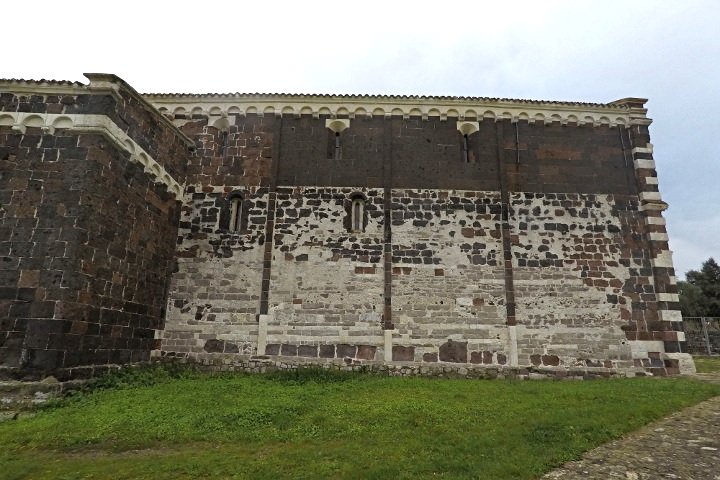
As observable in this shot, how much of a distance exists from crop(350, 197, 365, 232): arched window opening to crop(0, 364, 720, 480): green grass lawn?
443 centimetres

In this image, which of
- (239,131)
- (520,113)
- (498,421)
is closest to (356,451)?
(498,421)

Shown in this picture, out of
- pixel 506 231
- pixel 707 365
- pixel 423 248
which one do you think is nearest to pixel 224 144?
pixel 423 248

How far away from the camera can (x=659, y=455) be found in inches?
229

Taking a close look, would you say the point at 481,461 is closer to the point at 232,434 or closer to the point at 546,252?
the point at 232,434

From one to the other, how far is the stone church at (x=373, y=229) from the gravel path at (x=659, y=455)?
4771mm

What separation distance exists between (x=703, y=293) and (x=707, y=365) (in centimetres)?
2676

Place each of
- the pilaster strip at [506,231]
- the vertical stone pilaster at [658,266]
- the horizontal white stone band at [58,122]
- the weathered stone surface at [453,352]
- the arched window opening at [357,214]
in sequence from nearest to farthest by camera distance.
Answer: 1. the horizontal white stone band at [58,122]
2. the weathered stone surface at [453,352]
3. the vertical stone pilaster at [658,266]
4. the pilaster strip at [506,231]
5. the arched window opening at [357,214]

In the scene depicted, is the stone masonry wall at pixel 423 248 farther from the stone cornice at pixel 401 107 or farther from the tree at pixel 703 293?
the tree at pixel 703 293

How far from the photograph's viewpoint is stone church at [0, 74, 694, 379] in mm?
10750

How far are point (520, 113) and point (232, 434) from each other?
39.7ft

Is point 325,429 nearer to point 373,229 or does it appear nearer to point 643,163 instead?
point 373,229

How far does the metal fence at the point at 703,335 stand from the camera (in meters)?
16.5

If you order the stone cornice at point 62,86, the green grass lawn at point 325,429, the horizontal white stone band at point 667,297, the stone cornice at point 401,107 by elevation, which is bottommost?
the green grass lawn at point 325,429

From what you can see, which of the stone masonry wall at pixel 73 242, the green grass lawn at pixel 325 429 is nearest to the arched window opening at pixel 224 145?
the stone masonry wall at pixel 73 242
